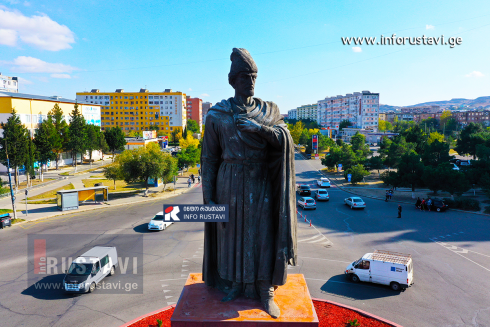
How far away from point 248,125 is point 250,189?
4.25ft

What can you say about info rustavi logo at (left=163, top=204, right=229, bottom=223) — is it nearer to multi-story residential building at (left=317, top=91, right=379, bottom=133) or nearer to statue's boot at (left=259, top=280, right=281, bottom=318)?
statue's boot at (left=259, top=280, right=281, bottom=318)

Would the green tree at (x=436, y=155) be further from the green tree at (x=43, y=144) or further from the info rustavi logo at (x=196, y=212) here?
the green tree at (x=43, y=144)

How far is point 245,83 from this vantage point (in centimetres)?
655

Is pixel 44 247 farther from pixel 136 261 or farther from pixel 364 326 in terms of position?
pixel 364 326

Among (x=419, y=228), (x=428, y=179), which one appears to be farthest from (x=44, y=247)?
(x=428, y=179)

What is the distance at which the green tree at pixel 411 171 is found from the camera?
3406 centimetres

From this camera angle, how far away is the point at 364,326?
29.9ft

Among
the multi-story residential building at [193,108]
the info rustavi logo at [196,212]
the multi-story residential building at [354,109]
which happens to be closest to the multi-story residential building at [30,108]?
the info rustavi logo at [196,212]

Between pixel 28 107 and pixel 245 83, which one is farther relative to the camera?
pixel 28 107

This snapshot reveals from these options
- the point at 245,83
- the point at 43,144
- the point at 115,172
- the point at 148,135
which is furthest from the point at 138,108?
the point at 245,83

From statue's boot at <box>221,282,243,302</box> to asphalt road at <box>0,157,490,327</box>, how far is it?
6160 millimetres

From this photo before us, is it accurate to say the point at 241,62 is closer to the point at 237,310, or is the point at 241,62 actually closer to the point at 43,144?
the point at 237,310

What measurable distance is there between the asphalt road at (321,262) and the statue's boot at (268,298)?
22.1ft

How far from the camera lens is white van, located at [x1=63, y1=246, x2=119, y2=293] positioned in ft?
42.4
